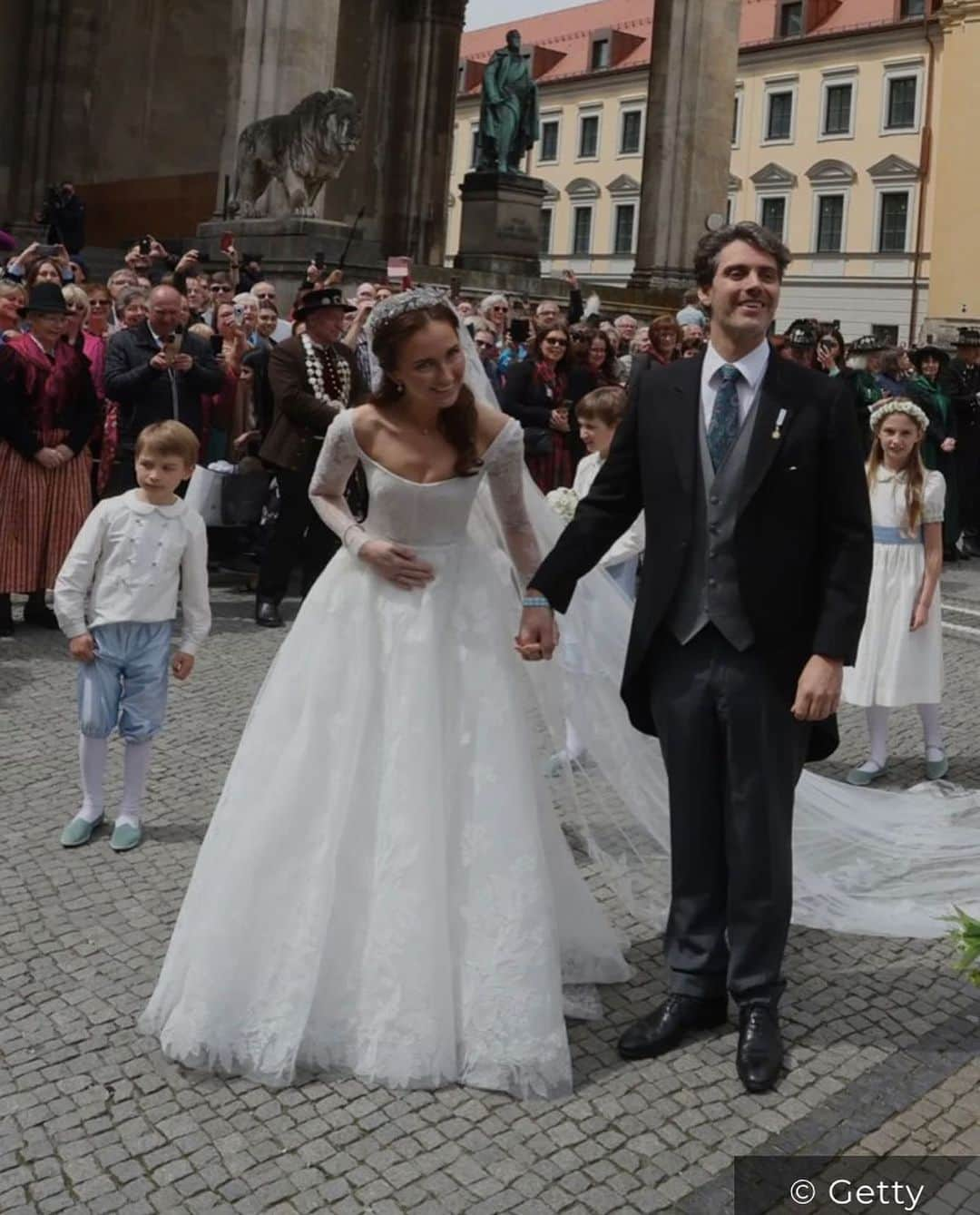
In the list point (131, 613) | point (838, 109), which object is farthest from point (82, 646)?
point (838, 109)

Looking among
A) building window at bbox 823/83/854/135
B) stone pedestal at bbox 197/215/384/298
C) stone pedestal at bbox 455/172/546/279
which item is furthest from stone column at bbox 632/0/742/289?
building window at bbox 823/83/854/135

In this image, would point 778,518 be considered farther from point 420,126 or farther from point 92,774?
point 420,126

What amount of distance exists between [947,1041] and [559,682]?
1522mm

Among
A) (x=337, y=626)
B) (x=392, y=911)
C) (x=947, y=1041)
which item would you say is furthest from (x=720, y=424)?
(x=947, y=1041)

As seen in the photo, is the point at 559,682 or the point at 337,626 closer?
the point at 337,626

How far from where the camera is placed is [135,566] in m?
5.63

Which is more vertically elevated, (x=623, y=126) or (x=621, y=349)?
(x=623, y=126)

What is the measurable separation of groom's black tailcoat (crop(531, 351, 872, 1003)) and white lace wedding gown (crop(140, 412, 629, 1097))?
38 cm

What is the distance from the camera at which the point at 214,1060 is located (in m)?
3.88

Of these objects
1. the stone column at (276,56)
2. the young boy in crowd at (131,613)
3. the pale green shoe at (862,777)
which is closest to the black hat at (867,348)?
the stone column at (276,56)

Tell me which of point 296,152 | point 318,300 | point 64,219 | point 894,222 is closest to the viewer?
point 318,300

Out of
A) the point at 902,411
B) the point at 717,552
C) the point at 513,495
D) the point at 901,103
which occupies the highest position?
the point at 901,103

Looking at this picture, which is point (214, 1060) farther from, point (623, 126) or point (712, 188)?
point (623, 126)

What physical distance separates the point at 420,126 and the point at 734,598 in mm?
25192
